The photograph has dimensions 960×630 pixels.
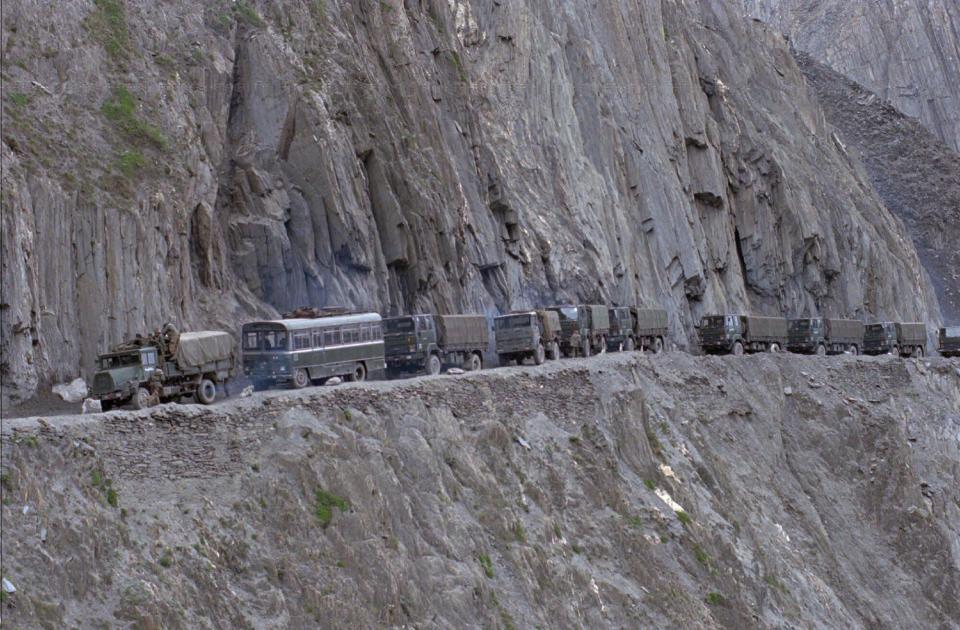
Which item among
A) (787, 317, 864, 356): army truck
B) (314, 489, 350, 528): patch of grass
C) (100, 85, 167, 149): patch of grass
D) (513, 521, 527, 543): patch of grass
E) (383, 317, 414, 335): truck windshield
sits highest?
(100, 85, 167, 149): patch of grass

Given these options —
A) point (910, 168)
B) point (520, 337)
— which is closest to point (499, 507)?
point (520, 337)

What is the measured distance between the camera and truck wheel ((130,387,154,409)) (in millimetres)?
26922

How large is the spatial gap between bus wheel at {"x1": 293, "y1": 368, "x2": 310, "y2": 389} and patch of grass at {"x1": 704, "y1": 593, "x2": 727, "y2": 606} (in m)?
Answer: 11.9

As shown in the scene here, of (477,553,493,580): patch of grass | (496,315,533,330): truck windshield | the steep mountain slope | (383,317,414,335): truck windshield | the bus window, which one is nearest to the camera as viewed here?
(477,553,493,580): patch of grass

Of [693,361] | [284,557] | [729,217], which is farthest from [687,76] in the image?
[284,557]

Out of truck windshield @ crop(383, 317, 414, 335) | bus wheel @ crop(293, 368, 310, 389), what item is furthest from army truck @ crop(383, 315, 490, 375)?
A: bus wheel @ crop(293, 368, 310, 389)

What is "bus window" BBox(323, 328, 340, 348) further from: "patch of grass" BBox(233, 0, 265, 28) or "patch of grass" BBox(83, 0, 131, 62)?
"patch of grass" BBox(233, 0, 265, 28)

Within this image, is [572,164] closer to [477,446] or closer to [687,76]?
[687,76]

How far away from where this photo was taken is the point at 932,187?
371ft

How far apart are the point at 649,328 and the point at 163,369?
104 feet

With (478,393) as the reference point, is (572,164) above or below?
above

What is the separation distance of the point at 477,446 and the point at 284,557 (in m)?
9.17

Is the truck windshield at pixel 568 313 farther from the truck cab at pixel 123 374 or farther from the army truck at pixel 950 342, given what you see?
the army truck at pixel 950 342

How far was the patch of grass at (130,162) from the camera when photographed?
34656mm
